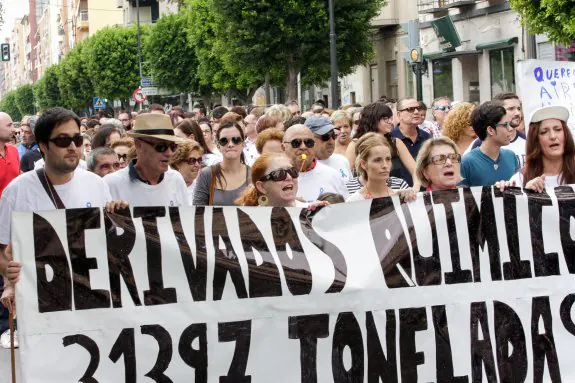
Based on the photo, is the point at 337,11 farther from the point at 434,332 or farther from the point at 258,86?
the point at 434,332

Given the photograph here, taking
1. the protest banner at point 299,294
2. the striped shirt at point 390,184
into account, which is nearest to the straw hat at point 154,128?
the protest banner at point 299,294

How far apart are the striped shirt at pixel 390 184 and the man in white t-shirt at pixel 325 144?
1.40 ft

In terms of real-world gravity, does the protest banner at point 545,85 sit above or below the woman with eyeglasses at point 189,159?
above

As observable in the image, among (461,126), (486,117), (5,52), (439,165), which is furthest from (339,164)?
(5,52)

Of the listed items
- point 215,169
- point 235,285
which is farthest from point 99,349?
point 215,169

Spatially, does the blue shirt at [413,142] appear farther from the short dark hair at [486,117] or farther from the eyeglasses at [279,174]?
the eyeglasses at [279,174]

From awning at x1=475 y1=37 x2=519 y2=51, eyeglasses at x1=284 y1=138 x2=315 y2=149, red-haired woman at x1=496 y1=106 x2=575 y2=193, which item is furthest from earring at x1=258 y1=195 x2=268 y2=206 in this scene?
awning at x1=475 y1=37 x2=519 y2=51

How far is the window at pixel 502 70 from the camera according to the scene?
2936 centimetres

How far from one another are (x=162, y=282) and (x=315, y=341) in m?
0.72

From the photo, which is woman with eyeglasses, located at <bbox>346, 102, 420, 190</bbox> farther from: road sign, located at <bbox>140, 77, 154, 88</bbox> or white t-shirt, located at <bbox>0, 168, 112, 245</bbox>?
road sign, located at <bbox>140, 77, 154, 88</bbox>

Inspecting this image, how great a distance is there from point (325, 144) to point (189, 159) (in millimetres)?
1106

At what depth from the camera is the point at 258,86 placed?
4825cm

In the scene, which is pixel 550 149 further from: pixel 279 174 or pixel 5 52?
pixel 5 52

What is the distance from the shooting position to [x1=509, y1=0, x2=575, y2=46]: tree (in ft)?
64.7
